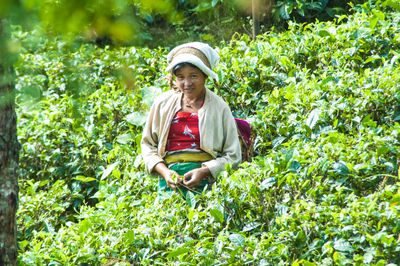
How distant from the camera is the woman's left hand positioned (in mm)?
3666

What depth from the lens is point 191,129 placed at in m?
3.91

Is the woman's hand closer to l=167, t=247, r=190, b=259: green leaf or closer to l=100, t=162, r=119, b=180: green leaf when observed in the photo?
l=167, t=247, r=190, b=259: green leaf

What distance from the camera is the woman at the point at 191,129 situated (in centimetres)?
382

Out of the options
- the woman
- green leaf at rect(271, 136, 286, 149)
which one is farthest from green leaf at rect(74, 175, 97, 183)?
green leaf at rect(271, 136, 286, 149)

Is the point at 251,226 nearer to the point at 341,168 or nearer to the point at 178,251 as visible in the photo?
the point at 178,251

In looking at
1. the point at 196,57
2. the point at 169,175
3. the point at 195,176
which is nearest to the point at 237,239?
the point at 195,176

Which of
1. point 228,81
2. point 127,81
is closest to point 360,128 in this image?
point 228,81

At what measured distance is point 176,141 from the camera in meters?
3.93

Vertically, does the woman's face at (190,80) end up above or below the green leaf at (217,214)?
above

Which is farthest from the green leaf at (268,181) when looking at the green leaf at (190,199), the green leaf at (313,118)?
the green leaf at (313,118)

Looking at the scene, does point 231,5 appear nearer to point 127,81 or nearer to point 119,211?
point 119,211

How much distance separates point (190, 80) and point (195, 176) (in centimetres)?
69

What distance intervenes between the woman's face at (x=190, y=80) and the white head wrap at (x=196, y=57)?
6 cm

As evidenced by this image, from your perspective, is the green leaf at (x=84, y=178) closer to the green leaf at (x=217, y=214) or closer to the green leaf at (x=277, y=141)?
the green leaf at (x=277, y=141)
